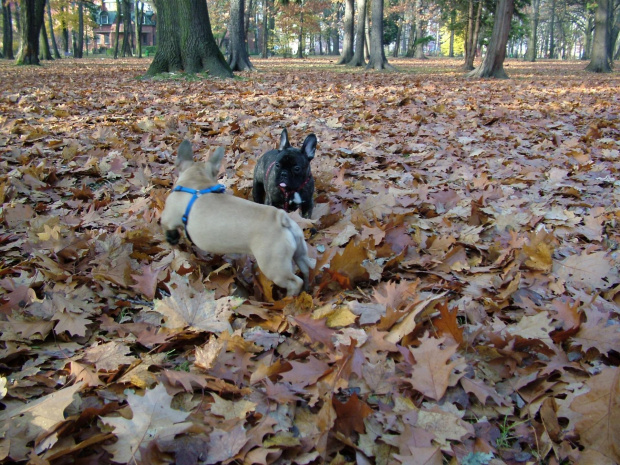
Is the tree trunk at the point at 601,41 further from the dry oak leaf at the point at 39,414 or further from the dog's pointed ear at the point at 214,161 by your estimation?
the dry oak leaf at the point at 39,414

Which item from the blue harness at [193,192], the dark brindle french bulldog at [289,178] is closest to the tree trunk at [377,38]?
the dark brindle french bulldog at [289,178]

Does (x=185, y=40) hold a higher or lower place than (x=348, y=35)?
lower

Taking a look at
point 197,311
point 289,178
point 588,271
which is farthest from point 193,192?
point 588,271

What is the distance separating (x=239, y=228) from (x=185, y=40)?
14057 mm

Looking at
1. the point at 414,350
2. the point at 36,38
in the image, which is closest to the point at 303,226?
the point at 414,350

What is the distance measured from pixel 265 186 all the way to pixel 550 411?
3107 millimetres

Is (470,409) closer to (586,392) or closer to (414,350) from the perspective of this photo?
(414,350)

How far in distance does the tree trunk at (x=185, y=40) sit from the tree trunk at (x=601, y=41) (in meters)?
21.8

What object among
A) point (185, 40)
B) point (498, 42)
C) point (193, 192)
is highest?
point (498, 42)

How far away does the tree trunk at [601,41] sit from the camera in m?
23.5

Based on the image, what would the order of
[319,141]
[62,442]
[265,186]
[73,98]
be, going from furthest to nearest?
[73,98], [319,141], [265,186], [62,442]

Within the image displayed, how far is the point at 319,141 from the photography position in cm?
678

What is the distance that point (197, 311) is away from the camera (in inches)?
97.0

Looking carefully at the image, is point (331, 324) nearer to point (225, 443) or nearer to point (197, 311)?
point (197, 311)
